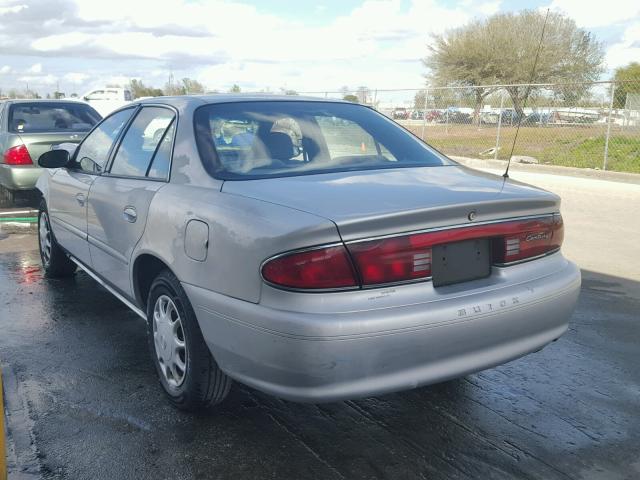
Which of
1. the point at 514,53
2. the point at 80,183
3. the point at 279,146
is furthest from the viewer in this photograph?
the point at 514,53

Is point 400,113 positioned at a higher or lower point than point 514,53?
lower

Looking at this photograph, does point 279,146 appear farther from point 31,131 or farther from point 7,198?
point 7,198

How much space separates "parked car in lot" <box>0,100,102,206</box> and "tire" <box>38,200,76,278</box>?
3091 mm

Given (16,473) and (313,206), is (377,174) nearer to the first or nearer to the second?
(313,206)

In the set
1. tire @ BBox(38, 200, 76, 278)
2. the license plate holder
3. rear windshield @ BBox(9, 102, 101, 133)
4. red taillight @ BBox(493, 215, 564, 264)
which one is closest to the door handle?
the license plate holder

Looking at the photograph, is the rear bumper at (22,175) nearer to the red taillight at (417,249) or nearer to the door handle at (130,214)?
the door handle at (130,214)

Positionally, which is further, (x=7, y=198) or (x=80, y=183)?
(x=7, y=198)

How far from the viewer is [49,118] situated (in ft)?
31.8

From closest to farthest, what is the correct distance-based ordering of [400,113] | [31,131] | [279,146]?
[279,146] < [31,131] < [400,113]

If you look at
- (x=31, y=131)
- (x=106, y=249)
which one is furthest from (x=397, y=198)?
(x=31, y=131)

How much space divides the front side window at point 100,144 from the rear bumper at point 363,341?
1952 millimetres

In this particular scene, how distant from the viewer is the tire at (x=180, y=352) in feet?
10.3

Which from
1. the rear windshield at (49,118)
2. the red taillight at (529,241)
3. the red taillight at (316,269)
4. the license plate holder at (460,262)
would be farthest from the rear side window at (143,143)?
the rear windshield at (49,118)

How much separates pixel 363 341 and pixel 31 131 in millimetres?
8144
